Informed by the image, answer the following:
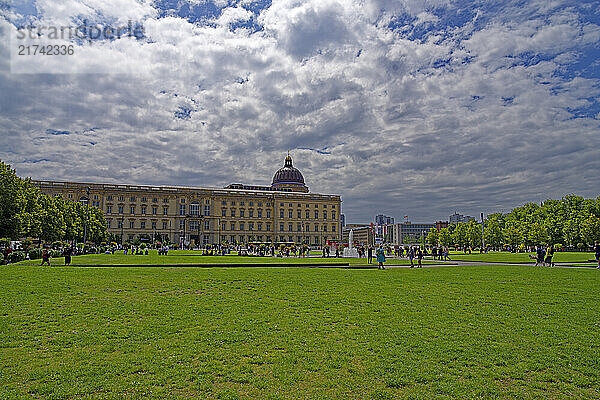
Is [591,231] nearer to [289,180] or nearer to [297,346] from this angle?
[297,346]

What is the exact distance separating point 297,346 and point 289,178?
142m

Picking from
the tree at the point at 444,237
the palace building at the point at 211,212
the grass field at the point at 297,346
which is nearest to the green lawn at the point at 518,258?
the grass field at the point at 297,346

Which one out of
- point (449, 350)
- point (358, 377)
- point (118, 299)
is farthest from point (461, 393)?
point (118, 299)

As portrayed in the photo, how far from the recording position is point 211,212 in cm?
12450

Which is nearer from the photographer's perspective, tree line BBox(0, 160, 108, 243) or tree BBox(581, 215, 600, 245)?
tree line BBox(0, 160, 108, 243)

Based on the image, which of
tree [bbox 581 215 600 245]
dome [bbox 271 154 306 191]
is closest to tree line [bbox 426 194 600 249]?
tree [bbox 581 215 600 245]

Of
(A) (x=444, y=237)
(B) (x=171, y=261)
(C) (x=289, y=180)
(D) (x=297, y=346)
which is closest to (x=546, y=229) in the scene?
(A) (x=444, y=237)

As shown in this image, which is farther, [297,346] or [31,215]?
[31,215]

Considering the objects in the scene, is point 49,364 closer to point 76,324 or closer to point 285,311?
point 76,324

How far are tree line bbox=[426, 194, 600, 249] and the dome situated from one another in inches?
2156

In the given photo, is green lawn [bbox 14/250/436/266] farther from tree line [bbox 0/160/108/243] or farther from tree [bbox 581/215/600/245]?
tree [bbox 581/215/600/245]

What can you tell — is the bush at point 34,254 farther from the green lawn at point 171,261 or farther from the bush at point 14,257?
the green lawn at point 171,261

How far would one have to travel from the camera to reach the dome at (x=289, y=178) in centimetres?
14938

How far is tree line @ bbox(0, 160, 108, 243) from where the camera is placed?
1481 inches
